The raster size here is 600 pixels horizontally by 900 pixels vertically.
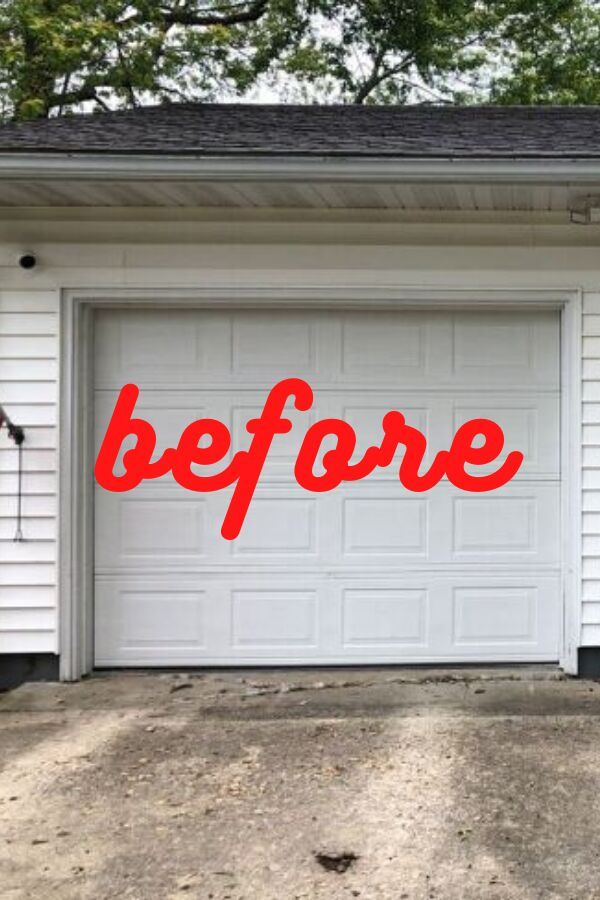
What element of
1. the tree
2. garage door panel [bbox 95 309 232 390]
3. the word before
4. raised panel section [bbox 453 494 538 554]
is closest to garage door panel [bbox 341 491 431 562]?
the word before

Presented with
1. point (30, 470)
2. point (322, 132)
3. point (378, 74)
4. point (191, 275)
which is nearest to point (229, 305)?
point (191, 275)

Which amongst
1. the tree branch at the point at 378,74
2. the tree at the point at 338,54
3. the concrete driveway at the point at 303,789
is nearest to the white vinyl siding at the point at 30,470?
the concrete driveway at the point at 303,789

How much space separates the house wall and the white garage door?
23cm

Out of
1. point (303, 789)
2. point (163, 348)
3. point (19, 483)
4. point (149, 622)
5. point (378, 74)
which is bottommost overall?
point (303, 789)

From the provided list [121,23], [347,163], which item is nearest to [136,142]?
[347,163]

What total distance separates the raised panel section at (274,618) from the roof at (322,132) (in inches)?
95.1

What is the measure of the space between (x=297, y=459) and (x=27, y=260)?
6.21 feet

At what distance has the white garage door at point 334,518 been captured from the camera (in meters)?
4.44

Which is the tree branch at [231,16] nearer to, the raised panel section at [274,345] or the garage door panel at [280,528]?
the raised panel section at [274,345]

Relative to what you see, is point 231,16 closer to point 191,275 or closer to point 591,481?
point 191,275

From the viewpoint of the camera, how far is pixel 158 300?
434 centimetres

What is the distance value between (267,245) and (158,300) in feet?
2.29

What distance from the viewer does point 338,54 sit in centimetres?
1244

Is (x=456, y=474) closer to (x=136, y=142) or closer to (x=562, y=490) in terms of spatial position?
(x=562, y=490)
